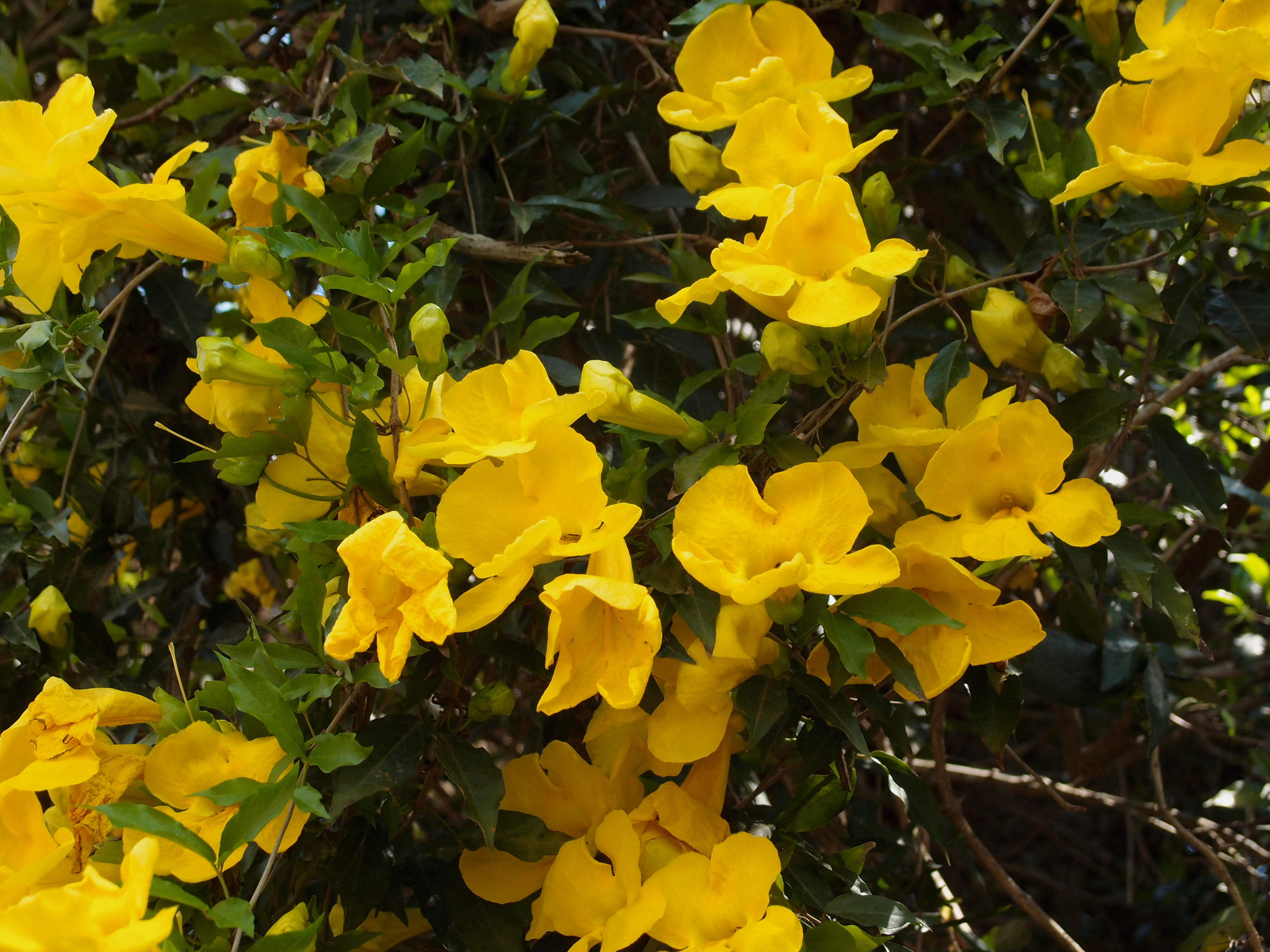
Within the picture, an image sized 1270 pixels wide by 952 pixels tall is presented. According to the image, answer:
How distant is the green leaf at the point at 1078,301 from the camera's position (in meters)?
0.99

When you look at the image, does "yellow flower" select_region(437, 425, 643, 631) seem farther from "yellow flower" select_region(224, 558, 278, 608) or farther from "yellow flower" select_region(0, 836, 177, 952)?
"yellow flower" select_region(224, 558, 278, 608)

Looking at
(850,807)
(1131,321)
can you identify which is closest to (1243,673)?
(1131,321)

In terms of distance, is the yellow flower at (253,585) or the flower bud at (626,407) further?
the yellow flower at (253,585)

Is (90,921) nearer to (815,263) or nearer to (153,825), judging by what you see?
(153,825)

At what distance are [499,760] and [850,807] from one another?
26.3 inches

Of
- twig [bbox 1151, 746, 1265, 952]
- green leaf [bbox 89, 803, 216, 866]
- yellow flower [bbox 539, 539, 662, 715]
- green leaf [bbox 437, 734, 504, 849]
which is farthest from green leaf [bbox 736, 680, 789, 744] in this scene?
twig [bbox 1151, 746, 1265, 952]

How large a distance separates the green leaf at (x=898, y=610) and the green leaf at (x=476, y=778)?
1.13 ft

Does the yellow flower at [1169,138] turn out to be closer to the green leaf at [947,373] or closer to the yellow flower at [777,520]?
the green leaf at [947,373]

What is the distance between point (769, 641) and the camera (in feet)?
2.94

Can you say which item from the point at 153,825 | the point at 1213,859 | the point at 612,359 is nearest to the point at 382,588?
the point at 153,825

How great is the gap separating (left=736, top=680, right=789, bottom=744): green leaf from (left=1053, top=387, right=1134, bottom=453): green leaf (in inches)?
15.6

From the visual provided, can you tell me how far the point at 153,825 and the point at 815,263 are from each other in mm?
708

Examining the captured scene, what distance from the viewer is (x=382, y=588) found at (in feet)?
2.53

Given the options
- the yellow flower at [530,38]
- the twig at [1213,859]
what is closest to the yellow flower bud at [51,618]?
the yellow flower at [530,38]
